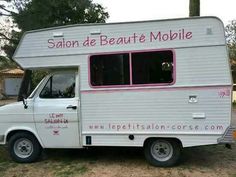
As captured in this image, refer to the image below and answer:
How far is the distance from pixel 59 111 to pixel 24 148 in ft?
4.03

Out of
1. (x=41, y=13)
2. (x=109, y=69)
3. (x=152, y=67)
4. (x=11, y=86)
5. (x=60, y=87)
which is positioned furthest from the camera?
(x=11, y=86)

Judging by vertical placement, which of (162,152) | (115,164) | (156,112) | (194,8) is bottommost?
(115,164)

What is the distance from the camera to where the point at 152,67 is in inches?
301

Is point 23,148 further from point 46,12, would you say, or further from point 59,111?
point 46,12

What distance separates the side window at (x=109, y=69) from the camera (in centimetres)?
780

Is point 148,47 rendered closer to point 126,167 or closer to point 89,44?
A: point 89,44

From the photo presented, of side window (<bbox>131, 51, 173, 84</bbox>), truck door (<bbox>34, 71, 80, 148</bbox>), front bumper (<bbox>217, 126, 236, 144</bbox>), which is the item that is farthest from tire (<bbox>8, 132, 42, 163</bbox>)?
front bumper (<bbox>217, 126, 236, 144</bbox>)

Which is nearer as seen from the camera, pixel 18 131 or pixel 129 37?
pixel 129 37

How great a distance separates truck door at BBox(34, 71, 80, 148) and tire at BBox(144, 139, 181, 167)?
1.48m

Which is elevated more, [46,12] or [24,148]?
[46,12]

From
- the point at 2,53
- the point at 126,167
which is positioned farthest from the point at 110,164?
the point at 2,53

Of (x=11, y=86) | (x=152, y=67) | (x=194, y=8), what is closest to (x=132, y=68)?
(x=152, y=67)

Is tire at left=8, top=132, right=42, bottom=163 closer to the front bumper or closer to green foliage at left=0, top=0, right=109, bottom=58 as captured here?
the front bumper

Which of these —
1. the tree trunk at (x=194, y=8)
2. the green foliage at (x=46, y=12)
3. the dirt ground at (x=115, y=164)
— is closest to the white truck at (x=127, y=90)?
the dirt ground at (x=115, y=164)
